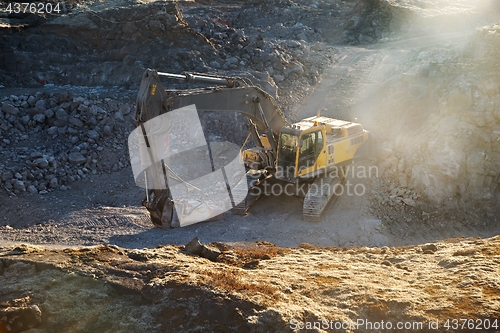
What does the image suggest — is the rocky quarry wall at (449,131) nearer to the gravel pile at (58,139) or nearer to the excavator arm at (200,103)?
the excavator arm at (200,103)

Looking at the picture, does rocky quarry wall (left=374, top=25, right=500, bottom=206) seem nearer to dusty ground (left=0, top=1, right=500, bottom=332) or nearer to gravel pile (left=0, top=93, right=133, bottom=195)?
dusty ground (left=0, top=1, right=500, bottom=332)

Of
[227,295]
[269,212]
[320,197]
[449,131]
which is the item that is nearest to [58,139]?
[269,212]

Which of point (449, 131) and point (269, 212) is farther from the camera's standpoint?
point (449, 131)

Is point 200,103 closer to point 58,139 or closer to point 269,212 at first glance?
point 269,212

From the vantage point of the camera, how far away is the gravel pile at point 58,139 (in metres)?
14.6

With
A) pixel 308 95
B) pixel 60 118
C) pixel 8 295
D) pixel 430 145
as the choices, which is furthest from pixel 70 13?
pixel 8 295

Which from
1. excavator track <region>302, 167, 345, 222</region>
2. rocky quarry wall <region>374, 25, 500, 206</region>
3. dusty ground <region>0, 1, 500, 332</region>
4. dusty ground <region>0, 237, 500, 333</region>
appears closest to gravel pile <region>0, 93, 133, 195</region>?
dusty ground <region>0, 1, 500, 332</region>

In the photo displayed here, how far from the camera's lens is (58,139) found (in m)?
16.1

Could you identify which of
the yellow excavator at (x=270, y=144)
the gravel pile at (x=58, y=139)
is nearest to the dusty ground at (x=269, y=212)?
the gravel pile at (x=58, y=139)

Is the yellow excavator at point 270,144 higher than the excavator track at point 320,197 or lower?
higher

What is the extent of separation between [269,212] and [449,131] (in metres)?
5.15

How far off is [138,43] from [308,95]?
687cm

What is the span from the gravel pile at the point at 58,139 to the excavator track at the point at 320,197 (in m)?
6.11

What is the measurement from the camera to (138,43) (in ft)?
67.6
